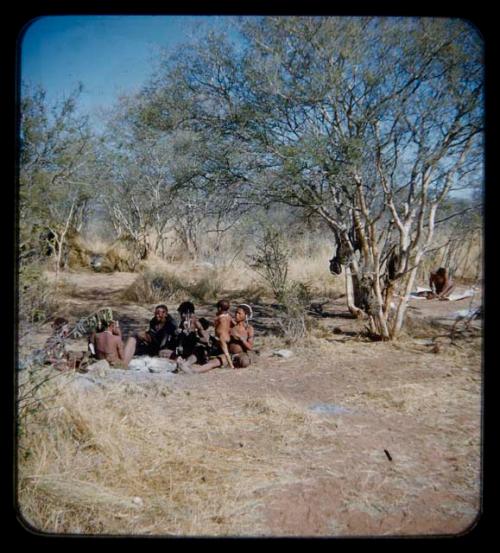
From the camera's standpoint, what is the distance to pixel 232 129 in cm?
841

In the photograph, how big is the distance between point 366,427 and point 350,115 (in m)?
4.44

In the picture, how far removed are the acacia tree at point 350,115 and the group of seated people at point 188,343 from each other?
1876 millimetres

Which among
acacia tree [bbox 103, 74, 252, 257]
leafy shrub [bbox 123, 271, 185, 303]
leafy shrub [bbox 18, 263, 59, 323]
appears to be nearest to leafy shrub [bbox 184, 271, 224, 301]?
leafy shrub [bbox 123, 271, 185, 303]

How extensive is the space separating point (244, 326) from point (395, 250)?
8.20 ft

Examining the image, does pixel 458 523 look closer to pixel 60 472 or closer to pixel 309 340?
pixel 60 472

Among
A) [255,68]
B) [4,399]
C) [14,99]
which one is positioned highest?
[255,68]

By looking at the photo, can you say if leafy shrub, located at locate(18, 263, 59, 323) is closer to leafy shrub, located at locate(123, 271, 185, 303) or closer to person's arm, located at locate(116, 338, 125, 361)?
person's arm, located at locate(116, 338, 125, 361)

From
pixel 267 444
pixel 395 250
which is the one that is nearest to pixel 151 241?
pixel 395 250

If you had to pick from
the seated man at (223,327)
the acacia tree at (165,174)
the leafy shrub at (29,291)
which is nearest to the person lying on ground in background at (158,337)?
the seated man at (223,327)

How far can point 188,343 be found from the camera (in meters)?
7.79

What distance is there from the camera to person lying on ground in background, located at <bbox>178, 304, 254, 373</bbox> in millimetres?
7254

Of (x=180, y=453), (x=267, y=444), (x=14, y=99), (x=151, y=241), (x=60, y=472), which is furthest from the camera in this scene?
(x=151, y=241)

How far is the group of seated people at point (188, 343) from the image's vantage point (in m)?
7.21

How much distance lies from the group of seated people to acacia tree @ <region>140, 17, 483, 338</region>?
1.88 metres
